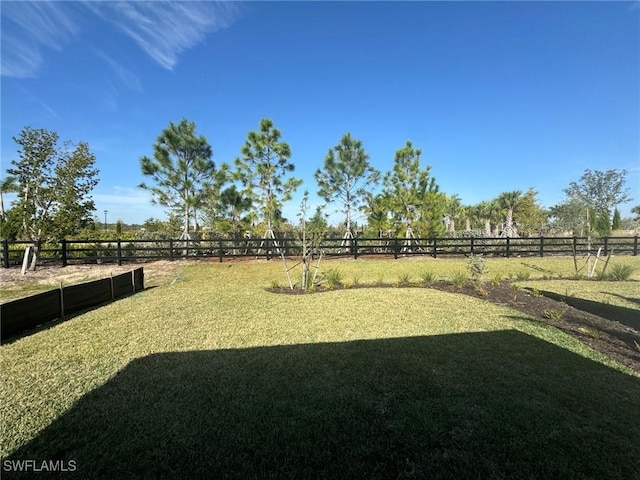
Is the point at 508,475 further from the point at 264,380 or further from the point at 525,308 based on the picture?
the point at 525,308

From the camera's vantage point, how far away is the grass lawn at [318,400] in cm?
190

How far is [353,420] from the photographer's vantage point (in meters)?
2.31

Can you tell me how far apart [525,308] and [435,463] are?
4.93 meters

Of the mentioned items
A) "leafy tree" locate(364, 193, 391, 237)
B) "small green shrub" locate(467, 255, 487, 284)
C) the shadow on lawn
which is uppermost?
"leafy tree" locate(364, 193, 391, 237)

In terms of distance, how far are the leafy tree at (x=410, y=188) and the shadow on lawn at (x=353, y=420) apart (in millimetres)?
14012

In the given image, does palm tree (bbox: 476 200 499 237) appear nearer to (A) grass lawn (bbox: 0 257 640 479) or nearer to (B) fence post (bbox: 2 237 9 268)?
(A) grass lawn (bbox: 0 257 640 479)

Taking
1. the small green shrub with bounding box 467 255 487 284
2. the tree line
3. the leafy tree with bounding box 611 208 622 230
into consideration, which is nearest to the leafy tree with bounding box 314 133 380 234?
the tree line

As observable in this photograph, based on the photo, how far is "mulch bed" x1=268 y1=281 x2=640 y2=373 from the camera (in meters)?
3.77

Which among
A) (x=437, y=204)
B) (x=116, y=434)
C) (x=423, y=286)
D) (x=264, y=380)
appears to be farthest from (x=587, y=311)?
(x=437, y=204)

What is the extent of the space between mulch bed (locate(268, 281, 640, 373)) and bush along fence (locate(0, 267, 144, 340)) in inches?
131

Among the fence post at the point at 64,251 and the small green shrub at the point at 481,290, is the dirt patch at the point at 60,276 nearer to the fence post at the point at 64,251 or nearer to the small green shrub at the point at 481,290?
the fence post at the point at 64,251

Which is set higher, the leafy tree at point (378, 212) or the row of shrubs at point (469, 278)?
the leafy tree at point (378, 212)

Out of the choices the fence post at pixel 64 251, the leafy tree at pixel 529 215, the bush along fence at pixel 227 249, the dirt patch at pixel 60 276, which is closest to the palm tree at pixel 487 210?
the leafy tree at pixel 529 215

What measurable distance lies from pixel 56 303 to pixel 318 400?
191 inches
